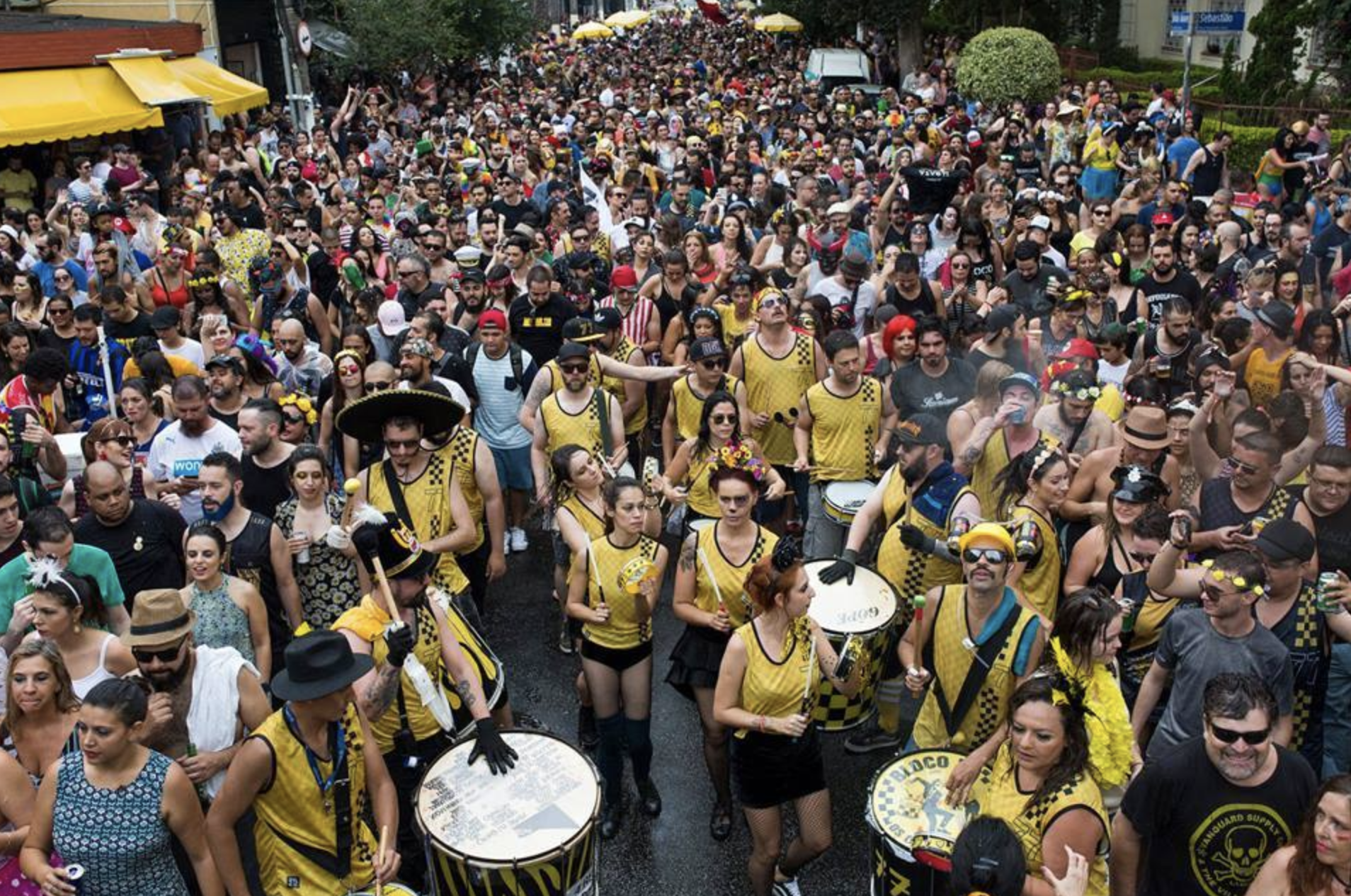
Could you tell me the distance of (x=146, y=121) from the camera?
1872 cm

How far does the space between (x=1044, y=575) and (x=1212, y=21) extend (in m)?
13.0

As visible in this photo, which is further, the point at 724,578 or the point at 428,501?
the point at 428,501

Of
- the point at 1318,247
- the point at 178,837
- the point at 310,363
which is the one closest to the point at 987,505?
the point at 178,837

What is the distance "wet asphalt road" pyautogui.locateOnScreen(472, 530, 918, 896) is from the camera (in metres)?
5.37

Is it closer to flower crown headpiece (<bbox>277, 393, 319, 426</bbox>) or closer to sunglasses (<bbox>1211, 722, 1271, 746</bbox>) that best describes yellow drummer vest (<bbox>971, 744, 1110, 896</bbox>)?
sunglasses (<bbox>1211, 722, 1271, 746</bbox>)

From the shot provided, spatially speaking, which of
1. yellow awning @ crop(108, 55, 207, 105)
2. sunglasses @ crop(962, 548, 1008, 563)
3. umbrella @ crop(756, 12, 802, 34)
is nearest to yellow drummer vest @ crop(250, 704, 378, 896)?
sunglasses @ crop(962, 548, 1008, 563)

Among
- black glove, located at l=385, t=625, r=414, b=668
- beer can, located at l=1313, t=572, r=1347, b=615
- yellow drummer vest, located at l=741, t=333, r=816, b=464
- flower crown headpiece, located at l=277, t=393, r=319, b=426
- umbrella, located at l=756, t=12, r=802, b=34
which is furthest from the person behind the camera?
umbrella, located at l=756, t=12, r=802, b=34

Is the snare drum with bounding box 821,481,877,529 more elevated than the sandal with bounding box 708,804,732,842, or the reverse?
the snare drum with bounding box 821,481,877,529

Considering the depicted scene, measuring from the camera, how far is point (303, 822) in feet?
13.3

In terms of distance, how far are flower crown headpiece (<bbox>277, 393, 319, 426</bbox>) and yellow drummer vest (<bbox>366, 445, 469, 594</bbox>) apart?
98 centimetres

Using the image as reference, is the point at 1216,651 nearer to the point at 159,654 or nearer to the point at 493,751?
the point at 493,751

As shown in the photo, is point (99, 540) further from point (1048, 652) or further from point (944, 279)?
point (944, 279)

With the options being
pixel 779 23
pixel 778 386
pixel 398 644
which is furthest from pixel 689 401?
pixel 779 23

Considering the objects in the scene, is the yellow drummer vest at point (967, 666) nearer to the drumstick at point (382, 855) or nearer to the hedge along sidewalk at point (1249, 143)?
the drumstick at point (382, 855)
